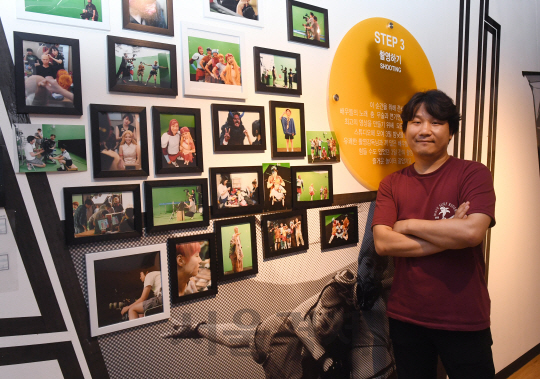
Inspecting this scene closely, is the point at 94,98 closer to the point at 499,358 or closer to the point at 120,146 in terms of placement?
the point at 120,146

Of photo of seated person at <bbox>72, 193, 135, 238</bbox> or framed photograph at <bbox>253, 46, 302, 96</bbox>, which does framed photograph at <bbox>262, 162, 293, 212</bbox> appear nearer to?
framed photograph at <bbox>253, 46, 302, 96</bbox>

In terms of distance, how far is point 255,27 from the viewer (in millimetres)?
1429

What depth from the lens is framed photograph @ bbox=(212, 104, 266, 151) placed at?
1334mm

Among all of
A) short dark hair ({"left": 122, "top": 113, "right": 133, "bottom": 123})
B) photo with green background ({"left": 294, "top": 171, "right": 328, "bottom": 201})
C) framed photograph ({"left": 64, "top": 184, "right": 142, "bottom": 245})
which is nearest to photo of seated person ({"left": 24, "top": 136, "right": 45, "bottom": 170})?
framed photograph ({"left": 64, "top": 184, "right": 142, "bottom": 245})

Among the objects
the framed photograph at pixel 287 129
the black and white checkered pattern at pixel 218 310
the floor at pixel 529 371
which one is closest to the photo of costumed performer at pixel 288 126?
the framed photograph at pixel 287 129

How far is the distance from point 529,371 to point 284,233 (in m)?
2.49

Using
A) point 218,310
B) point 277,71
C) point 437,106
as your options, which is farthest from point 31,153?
point 437,106

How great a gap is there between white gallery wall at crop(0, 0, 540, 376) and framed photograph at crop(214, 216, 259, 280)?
235 mm

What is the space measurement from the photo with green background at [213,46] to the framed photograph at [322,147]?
45 cm

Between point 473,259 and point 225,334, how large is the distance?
1.03m

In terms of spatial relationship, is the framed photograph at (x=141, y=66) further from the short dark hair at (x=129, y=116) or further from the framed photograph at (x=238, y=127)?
the framed photograph at (x=238, y=127)

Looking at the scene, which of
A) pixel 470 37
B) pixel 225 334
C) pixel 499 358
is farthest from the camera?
pixel 499 358

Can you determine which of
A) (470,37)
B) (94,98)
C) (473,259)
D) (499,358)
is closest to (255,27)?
(94,98)

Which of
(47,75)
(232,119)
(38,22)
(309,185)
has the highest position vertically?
(38,22)
